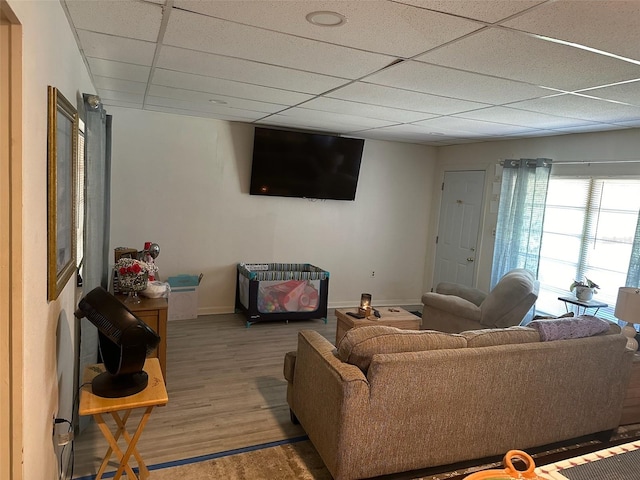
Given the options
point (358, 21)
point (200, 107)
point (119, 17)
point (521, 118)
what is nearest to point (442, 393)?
point (358, 21)

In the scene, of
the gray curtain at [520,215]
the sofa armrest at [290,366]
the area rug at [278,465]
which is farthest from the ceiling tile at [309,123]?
the area rug at [278,465]

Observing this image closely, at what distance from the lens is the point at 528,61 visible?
7.01 ft

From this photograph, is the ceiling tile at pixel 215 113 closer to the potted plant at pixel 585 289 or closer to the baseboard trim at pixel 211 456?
the baseboard trim at pixel 211 456

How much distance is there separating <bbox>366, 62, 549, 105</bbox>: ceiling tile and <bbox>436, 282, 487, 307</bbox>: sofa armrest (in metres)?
2.24

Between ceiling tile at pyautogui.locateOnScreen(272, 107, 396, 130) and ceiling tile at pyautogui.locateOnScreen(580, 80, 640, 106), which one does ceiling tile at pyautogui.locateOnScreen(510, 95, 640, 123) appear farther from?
ceiling tile at pyautogui.locateOnScreen(272, 107, 396, 130)

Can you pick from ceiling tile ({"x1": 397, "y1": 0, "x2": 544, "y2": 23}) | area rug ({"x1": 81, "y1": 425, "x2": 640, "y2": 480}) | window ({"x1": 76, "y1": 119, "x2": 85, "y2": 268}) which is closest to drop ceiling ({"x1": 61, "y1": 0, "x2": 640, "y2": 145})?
ceiling tile ({"x1": 397, "y1": 0, "x2": 544, "y2": 23})

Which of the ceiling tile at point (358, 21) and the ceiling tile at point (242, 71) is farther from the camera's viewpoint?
the ceiling tile at point (242, 71)

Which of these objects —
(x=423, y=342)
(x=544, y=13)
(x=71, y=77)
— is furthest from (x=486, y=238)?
(x=71, y=77)

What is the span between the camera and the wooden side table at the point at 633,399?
2965mm

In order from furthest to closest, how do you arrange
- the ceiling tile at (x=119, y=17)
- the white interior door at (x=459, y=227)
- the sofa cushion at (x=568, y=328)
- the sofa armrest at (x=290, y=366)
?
the white interior door at (x=459, y=227), the sofa armrest at (x=290, y=366), the sofa cushion at (x=568, y=328), the ceiling tile at (x=119, y=17)

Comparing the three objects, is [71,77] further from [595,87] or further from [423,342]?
A: [595,87]

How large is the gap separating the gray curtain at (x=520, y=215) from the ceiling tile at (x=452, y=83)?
173cm

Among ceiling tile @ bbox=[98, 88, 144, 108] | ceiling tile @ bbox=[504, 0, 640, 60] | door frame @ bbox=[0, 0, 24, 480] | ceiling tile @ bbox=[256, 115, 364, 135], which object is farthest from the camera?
ceiling tile @ bbox=[256, 115, 364, 135]

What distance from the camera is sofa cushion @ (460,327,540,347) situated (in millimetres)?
2443
